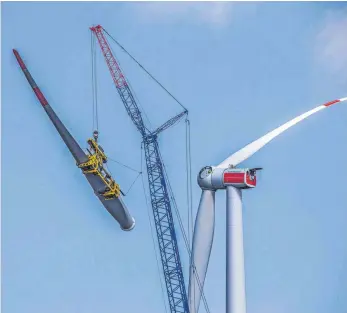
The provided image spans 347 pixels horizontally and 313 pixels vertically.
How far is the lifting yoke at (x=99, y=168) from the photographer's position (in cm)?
6956

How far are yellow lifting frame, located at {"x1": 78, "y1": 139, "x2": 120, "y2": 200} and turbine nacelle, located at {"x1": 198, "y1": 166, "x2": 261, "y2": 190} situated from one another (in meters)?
24.2

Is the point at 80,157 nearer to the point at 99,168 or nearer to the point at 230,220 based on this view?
the point at 99,168

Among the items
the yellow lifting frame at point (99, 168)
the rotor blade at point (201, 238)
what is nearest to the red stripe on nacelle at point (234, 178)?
the rotor blade at point (201, 238)

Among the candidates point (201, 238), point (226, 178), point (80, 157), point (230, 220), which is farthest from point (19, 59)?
point (230, 220)

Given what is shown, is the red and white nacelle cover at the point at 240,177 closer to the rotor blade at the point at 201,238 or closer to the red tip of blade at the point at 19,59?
the rotor blade at the point at 201,238

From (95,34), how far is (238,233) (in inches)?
1875

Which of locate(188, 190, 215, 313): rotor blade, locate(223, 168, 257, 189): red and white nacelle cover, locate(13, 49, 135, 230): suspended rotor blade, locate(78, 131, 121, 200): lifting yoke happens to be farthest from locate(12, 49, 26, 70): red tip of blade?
locate(223, 168, 257, 189): red and white nacelle cover

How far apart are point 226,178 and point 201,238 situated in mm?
4940

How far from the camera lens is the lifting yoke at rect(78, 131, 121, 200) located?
2739 inches

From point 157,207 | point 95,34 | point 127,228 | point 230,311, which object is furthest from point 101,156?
point 230,311

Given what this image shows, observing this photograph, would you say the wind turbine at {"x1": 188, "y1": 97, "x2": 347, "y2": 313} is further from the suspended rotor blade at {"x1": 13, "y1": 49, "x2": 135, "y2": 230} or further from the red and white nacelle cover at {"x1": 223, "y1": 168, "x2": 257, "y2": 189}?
the suspended rotor blade at {"x1": 13, "y1": 49, "x2": 135, "y2": 230}

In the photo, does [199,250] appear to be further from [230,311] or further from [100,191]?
[100,191]

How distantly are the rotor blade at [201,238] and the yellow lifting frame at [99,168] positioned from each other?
78.3 feet

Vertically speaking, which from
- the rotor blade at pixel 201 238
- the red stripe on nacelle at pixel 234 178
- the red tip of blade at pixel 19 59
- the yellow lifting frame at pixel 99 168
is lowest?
the rotor blade at pixel 201 238
